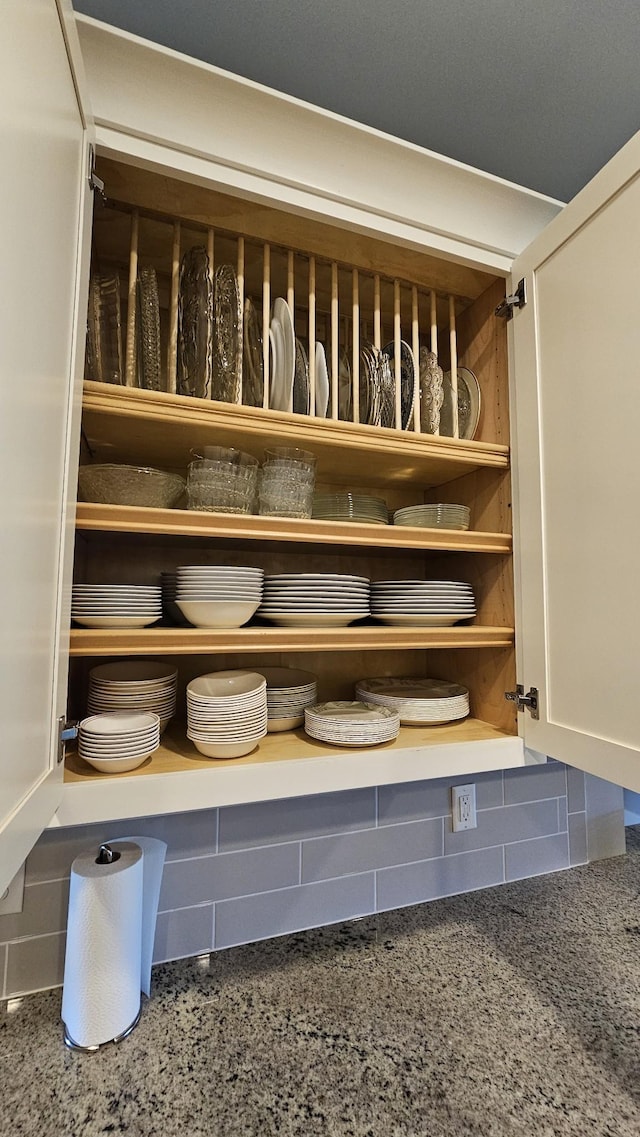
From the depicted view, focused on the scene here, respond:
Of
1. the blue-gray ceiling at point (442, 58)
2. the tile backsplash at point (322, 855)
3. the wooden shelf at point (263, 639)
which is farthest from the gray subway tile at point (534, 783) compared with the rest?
the blue-gray ceiling at point (442, 58)

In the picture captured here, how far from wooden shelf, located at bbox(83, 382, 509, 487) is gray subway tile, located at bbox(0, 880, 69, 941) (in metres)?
0.79

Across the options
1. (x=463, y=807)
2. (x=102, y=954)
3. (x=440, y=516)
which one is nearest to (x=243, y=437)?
(x=440, y=516)

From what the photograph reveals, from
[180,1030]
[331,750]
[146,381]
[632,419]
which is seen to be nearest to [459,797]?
[331,750]

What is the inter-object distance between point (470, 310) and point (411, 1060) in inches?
54.1

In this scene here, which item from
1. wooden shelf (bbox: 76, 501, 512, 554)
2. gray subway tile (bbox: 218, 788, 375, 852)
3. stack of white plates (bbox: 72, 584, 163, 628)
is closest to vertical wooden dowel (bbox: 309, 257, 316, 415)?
wooden shelf (bbox: 76, 501, 512, 554)

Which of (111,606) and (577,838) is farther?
(577,838)

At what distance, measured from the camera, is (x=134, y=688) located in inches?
35.3

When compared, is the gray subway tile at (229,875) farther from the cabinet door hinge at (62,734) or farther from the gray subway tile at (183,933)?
the cabinet door hinge at (62,734)

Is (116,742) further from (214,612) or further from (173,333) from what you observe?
(173,333)

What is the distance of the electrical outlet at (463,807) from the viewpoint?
3.92 feet

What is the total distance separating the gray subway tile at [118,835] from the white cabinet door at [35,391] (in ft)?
1.09

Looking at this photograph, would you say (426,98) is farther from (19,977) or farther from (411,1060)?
(19,977)

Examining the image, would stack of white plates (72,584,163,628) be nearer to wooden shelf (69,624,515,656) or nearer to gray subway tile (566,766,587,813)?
wooden shelf (69,624,515,656)

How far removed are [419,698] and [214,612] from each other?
0.47 meters
